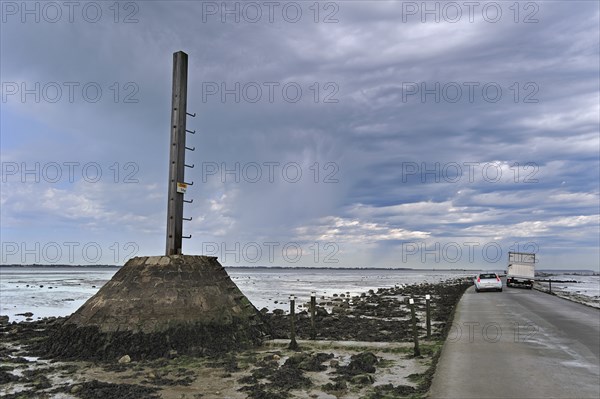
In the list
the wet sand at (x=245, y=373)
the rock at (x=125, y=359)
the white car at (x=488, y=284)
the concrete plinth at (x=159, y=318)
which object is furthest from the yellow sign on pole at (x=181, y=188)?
the white car at (x=488, y=284)

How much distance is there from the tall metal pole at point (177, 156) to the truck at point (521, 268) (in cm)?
4719

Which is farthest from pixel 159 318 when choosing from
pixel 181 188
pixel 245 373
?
pixel 181 188

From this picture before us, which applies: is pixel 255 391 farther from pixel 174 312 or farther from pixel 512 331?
pixel 512 331

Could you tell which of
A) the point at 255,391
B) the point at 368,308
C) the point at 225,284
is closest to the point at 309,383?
the point at 255,391

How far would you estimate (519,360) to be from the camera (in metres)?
11.4

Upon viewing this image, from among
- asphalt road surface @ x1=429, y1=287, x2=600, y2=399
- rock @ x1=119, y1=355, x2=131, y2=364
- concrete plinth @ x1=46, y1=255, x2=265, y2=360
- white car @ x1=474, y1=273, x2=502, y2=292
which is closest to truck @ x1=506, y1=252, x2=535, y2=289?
white car @ x1=474, y1=273, x2=502, y2=292

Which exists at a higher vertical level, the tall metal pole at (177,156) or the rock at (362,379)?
the tall metal pole at (177,156)

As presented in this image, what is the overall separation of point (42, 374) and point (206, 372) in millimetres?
4017

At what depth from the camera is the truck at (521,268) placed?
5347 cm

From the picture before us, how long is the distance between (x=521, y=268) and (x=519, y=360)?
155 ft

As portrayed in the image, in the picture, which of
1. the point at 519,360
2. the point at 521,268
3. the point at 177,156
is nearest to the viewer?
the point at 519,360

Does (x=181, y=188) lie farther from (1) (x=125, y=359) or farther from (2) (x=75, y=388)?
(2) (x=75, y=388)

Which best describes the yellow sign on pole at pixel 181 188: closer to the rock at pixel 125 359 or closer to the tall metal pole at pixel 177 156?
the tall metal pole at pixel 177 156

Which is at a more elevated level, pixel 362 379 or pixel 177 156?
pixel 177 156
